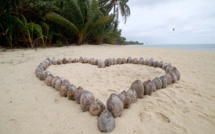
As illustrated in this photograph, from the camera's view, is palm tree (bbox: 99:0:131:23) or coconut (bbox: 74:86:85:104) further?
palm tree (bbox: 99:0:131:23)

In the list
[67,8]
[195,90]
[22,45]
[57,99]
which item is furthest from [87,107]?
[67,8]

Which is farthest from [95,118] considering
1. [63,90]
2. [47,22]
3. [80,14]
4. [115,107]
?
[47,22]

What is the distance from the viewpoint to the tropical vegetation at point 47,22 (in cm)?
485

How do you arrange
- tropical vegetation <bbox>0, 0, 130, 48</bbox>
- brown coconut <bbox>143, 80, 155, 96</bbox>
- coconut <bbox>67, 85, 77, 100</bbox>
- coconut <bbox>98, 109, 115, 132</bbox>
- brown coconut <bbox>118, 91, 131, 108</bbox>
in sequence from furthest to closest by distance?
tropical vegetation <bbox>0, 0, 130, 48</bbox>
brown coconut <bbox>143, 80, 155, 96</bbox>
coconut <bbox>67, 85, 77, 100</bbox>
brown coconut <bbox>118, 91, 131, 108</bbox>
coconut <bbox>98, 109, 115, 132</bbox>

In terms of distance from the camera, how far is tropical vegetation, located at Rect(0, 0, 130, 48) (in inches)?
191

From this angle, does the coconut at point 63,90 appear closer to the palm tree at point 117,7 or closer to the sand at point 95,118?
the sand at point 95,118

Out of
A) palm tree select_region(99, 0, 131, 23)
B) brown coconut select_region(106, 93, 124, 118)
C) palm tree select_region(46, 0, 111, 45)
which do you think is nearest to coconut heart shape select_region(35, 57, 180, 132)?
brown coconut select_region(106, 93, 124, 118)

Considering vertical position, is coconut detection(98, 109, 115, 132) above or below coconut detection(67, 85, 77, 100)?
below

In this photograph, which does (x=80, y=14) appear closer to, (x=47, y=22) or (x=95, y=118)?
(x=47, y=22)

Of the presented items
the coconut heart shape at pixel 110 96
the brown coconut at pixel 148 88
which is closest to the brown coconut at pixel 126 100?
the coconut heart shape at pixel 110 96

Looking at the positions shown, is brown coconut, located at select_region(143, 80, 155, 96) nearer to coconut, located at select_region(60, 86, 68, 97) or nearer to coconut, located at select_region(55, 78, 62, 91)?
coconut, located at select_region(60, 86, 68, 97)

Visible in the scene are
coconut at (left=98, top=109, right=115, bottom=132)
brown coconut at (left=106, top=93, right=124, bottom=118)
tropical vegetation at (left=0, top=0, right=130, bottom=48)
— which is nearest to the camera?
coconut at (left=98, top=109, right=115, bottom=132)

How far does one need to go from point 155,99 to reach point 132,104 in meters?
0.32

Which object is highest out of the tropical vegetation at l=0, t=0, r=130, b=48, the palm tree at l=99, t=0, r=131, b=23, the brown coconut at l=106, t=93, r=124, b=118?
the palm tree at l=99, t=0, r=131, b=23
